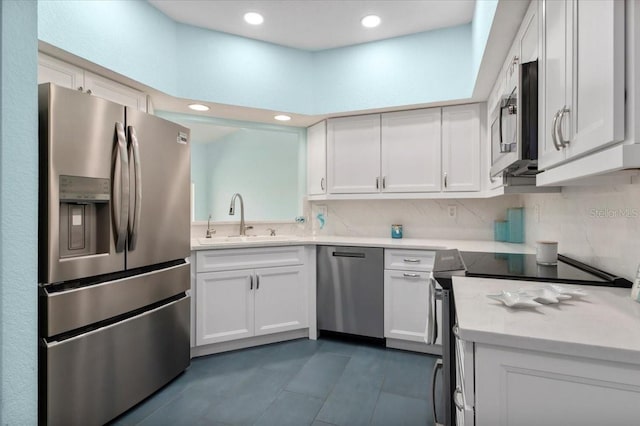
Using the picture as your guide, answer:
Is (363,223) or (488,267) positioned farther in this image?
(363,223)

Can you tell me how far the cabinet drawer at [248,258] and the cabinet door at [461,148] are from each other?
55.9 inches

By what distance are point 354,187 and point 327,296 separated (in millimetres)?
1007

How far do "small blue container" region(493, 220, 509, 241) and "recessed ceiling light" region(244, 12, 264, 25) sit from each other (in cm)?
254

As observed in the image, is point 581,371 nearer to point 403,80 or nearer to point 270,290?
point 270,290

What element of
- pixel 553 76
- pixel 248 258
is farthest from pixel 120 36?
pixel 553 76

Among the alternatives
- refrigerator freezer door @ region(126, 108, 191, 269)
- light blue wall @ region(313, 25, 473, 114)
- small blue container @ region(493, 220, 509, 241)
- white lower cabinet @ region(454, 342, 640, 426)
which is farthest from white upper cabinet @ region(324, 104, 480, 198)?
white lower cabinet @ region(454, 342, 640, 426)

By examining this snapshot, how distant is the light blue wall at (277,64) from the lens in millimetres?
2152

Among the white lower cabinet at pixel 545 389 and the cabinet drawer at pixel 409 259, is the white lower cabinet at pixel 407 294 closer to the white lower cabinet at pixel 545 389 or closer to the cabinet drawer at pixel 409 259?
the cabinet drawer at pixel 409 259

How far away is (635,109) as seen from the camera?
73 cm

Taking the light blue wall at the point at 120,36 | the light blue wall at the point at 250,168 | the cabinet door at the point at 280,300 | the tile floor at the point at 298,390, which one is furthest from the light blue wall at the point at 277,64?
the tile floor at the point at 298,390

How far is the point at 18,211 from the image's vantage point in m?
1.02

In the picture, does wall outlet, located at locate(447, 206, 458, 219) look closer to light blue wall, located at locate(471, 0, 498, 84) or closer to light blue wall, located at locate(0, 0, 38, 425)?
light blue wall, located at locate(471, 0, 498, 84)

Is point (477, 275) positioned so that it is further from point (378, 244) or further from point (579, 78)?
point (378, 244)

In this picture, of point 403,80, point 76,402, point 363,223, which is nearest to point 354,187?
point 363,223
